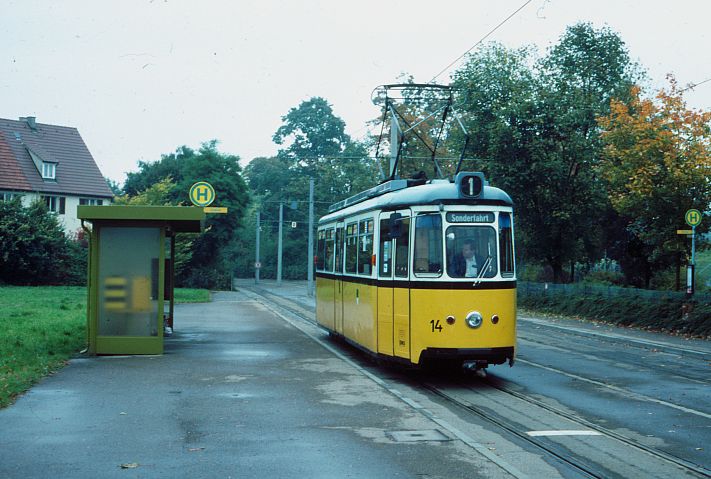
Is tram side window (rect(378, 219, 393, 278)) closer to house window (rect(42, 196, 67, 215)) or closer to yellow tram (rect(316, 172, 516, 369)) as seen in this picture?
yellow tram (rect(316, 172, 516, 369))

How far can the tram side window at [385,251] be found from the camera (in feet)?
46.0

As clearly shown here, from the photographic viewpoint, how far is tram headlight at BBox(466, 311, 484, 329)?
12.9 meters

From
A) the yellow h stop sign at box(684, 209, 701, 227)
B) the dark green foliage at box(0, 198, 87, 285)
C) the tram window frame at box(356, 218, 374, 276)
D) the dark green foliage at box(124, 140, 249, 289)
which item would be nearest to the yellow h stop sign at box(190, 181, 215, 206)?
the tram window frame at box(356, 218, 374, 276)

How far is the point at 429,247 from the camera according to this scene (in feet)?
43.5

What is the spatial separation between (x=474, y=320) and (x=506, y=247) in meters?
1.23

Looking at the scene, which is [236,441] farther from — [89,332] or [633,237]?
[633,237]

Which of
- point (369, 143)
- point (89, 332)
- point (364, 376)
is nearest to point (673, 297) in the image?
point (364, 376)

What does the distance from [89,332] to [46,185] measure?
53.7 m

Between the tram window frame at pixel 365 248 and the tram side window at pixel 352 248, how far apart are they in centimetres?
24

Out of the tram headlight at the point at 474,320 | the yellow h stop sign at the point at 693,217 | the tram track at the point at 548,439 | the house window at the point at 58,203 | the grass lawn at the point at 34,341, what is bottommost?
the tram track at the point at 548,439

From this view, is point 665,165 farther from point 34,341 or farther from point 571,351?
point 34,341

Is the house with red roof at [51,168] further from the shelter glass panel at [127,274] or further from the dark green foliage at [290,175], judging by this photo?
the shelter glass panel at [127,274]

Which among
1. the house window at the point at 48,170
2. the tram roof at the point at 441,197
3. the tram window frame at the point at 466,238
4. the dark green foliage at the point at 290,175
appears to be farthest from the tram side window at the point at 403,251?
the dark green foliage at the point at 290,175

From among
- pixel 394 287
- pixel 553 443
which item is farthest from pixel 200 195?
pixel 553 443
